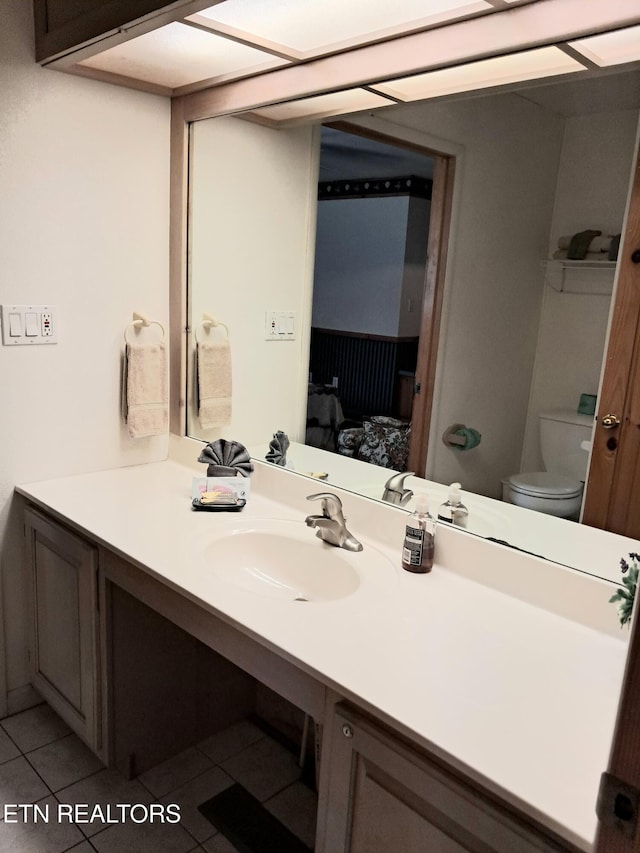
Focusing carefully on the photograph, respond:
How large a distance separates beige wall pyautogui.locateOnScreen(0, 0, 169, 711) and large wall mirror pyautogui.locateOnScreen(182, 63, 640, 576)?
170mm

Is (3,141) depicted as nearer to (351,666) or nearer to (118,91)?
(118,91)

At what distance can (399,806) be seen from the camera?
1020 millimetres

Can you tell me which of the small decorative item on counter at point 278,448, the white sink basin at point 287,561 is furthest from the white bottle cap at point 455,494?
the small decorative item on counter at point 278,448

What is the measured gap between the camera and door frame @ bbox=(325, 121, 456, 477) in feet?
5.11

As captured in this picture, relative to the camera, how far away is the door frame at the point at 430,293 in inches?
61.3

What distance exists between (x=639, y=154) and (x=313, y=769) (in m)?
1.76

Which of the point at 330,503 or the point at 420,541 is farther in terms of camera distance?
the point at 330,503

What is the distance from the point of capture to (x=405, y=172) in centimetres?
163

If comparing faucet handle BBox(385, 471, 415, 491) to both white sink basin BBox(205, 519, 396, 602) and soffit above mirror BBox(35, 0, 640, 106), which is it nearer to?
white sink basin BBox(205, 519, 396, 602)

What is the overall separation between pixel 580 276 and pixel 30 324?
147 cm

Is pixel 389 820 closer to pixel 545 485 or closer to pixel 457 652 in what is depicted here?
pixel 457 652

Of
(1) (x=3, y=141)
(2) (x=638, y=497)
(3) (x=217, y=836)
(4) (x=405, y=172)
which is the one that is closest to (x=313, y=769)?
(3) (x=217, y=836)

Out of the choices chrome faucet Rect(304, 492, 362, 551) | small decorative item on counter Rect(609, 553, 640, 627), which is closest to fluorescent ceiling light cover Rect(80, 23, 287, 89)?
chrome faucet Rect(304, 492, 362, 551)

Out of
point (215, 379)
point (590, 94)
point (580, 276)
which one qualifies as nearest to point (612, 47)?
point (590, 94)
